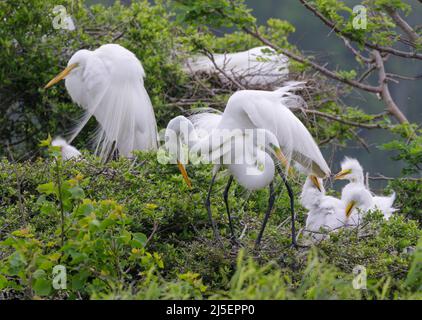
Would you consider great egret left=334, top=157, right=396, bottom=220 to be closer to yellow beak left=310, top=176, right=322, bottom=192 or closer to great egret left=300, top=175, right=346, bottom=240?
great egret left=300, top=175, right=346, bottom=240

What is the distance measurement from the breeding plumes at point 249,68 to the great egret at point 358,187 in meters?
1.55

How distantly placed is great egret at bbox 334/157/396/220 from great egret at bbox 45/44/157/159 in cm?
136

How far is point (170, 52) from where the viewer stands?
6.55m

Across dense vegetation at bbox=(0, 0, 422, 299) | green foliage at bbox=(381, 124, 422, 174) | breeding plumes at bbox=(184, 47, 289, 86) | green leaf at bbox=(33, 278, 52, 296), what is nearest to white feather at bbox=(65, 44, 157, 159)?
dense vegetation at bbox=(0, 0, 422, 299)

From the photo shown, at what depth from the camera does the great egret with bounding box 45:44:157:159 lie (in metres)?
5.60

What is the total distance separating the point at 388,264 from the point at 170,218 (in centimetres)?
107

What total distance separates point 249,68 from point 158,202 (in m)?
2.79

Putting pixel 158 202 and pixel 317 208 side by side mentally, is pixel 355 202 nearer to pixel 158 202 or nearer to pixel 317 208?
pixel 317 208

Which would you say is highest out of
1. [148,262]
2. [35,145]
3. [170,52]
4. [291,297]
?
[291,297]

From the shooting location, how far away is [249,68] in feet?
21.5

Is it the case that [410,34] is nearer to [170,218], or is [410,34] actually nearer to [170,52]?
[170,52]

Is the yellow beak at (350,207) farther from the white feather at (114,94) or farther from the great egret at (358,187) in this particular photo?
the white feather at (114,94)

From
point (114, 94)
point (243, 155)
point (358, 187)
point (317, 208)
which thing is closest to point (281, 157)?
point (243, 155)
